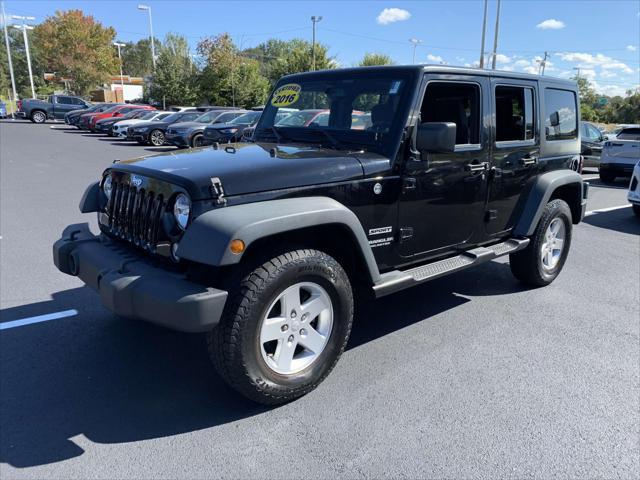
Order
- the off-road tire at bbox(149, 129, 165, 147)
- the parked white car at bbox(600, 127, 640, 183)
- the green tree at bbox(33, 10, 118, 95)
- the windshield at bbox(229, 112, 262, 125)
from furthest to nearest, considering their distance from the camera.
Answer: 1. the green tree at bbox(33, 10, 118, 95)
2. the off-road tire at bbox(149, 129, 165, 147)
3. the windshield at bbox(229, 112, 262, 125)
4. the parked white car at bbox(600, 127, 640, 183)

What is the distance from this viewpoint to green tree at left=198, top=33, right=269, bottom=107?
41562 mm

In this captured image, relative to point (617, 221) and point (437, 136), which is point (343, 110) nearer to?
point (437, 136)

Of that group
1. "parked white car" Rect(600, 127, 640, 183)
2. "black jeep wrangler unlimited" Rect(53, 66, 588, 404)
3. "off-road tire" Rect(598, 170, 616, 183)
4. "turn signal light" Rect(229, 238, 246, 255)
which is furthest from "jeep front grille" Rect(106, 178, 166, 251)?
"off-road tire" Rect(598, 170, 616, 183)

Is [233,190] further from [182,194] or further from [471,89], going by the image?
[471,89]

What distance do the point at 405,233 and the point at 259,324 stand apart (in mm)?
1346

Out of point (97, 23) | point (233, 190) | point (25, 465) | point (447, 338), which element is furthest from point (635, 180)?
point (97, 23)

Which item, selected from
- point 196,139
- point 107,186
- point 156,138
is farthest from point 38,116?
point 107,186

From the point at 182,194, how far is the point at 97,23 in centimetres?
6643

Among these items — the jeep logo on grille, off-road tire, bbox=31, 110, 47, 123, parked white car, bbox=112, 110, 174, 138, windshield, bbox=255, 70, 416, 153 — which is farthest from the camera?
off-road tire, bbox=31, 110, 47, 123

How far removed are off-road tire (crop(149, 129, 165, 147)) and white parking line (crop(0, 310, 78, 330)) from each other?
56.5 ft

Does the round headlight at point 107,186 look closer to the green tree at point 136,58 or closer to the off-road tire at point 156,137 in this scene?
the off-road tire at point 156,137

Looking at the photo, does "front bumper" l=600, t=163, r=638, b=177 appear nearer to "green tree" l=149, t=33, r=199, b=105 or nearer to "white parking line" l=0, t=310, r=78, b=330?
"white parking line" l=0, t=310, r=78, b=330

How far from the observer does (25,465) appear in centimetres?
245

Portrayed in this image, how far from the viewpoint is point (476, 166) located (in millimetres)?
3967
